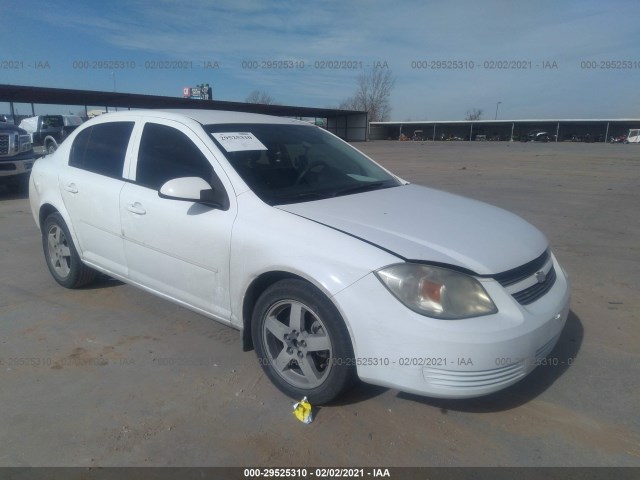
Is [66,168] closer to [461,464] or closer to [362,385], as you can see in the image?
[362,385]

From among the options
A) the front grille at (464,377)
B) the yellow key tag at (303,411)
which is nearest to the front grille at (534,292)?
the front grille at (464,377)

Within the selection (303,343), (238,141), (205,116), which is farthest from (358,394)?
(205,116)

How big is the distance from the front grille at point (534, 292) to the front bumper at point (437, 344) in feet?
0.21

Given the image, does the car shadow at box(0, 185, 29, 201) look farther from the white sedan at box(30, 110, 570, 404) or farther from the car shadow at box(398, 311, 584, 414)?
the car shadow at box(398, 311, 584, 414)

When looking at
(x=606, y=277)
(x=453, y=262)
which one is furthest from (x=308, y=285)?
(x=606, y=277)

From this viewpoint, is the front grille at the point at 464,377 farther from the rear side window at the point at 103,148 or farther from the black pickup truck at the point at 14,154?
the black pickup truck at the point at 14,154

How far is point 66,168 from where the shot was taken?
169 inches

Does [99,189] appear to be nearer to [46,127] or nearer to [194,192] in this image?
[194,192]

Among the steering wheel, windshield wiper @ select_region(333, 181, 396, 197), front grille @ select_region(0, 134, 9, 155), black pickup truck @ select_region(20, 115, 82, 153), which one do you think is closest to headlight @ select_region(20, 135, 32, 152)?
front grille @ select_region(0, 134, 9, 155)

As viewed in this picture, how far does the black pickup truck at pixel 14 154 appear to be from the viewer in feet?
32.9

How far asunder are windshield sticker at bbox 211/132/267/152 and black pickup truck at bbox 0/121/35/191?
29.6ft

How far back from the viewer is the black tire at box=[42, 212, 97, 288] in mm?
4281

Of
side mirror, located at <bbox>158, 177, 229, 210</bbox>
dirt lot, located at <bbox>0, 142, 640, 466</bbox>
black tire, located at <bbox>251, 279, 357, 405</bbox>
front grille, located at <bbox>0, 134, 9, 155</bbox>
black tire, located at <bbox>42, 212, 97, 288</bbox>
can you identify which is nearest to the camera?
dirt lot, located at <bbox>0, 142, 640, 466</bbox>

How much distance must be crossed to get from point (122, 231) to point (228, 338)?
1151 mm
